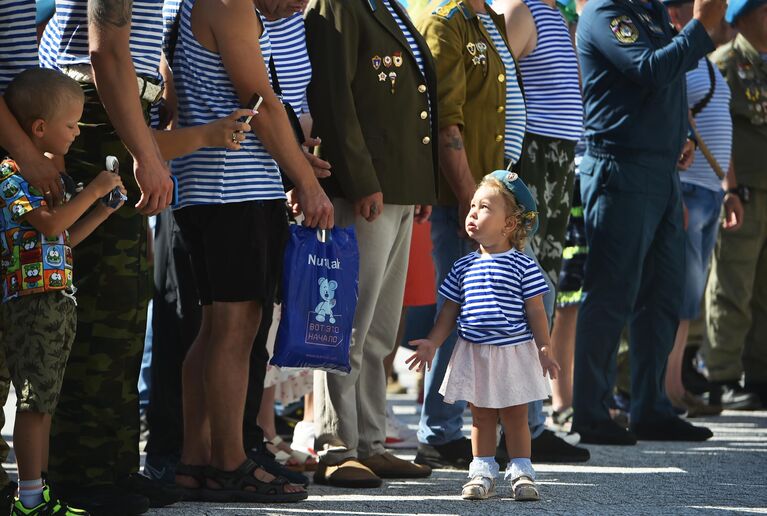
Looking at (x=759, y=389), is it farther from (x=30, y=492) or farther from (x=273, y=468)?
(x=30, y=492)

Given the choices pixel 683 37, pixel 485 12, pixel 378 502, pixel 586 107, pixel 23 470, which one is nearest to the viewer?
pixel 23 470

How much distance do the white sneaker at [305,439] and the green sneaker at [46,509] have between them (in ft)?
6.76

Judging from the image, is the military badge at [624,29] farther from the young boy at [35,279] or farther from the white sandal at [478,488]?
the young boy at [35,279]

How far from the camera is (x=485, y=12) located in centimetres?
597

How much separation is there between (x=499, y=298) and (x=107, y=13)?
1.74 metres

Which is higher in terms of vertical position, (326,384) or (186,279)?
(186,279)

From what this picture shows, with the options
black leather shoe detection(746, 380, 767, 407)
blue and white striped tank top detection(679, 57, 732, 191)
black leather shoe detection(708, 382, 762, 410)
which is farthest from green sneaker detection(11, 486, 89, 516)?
black leather shoe detection(746, 380, 767, 407)

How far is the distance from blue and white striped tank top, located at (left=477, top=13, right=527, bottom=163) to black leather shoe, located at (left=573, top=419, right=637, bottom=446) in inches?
58.8

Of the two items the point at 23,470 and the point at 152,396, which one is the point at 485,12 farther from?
the point at 23,470

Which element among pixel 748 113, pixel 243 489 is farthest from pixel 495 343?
pixel 748 113

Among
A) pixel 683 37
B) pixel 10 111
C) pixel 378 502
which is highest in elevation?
pixel 683 37

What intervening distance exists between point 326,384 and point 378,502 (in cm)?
65

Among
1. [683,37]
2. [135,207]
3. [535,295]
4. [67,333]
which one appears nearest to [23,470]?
[67,333]

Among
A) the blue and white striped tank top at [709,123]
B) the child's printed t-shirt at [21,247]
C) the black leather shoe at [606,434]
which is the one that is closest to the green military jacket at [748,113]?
the blue and white striped tank top at [709,123]
